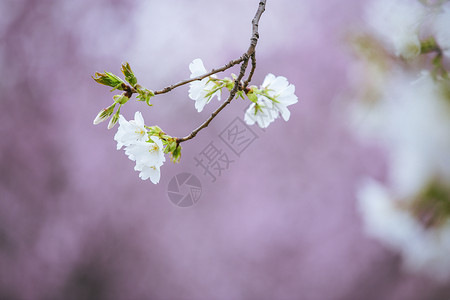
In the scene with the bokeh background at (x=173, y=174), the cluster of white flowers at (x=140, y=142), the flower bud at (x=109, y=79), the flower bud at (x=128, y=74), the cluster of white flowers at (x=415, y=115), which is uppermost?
the bokeh background at (x=173, y=174)

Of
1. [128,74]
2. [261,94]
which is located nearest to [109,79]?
[128,74]

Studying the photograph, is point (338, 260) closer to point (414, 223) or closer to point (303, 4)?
point (414, 223)

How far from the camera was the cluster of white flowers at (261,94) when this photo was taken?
0.44 m

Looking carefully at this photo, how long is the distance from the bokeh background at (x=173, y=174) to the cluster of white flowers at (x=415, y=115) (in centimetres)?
132

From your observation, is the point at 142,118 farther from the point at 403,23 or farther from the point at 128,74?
the point at 403,23

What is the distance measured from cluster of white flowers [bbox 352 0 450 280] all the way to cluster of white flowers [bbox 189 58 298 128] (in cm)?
19

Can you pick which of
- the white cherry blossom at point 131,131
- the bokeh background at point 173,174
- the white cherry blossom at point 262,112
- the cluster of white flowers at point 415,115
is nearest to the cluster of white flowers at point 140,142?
the white cherry blossom at point 131,131

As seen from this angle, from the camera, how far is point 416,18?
1.57ft

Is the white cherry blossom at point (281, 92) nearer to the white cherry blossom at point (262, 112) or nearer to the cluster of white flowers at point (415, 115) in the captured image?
the white cherry blossom at point (262, 112)

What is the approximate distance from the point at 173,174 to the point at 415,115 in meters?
1.66

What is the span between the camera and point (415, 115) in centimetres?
53

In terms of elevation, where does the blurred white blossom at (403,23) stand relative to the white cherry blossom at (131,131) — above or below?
below

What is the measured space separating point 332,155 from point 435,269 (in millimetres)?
1455

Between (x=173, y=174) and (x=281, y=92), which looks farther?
(x=173, y=174)
